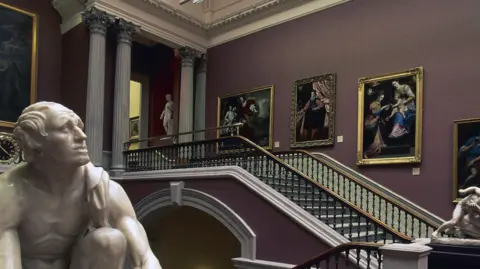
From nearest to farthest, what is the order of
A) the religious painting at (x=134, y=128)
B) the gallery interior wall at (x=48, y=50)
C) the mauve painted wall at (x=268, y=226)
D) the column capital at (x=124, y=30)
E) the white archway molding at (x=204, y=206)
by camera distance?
the mauve painted wall at (x=268, y=226) → the white archway molding at (x=204, y=206) → the column capital at (x=124, y=30) → the gallery interior wall at (x=48, y=50) → the religious painting at (x=134, y=128)

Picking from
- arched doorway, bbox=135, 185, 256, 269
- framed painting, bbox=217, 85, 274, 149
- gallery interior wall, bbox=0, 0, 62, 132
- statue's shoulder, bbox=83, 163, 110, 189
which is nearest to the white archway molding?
arched doorway, bbox=135, 185, 256, 269

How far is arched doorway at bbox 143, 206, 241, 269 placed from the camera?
12.9 m

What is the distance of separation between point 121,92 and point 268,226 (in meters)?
6.57

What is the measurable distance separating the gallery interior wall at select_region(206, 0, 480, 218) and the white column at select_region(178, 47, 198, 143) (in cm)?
161

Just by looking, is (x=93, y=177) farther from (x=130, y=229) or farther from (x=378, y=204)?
(x=378, y=204)

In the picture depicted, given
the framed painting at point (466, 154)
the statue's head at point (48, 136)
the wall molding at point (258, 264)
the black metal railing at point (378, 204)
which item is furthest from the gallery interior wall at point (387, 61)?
the statue's head at point (48, 136)

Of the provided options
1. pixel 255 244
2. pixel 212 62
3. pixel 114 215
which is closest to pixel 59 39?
pixel 212 62

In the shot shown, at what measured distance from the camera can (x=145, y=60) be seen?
52.6 feet

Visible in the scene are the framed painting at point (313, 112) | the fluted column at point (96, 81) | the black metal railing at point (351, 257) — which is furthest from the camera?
the fluted column at point (96, 81)

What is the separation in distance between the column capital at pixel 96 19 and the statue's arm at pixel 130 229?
35.7 ft

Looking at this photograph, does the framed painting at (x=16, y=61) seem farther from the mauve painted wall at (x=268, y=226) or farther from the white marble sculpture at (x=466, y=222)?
the white marble sculpture at (x=466, y=222)

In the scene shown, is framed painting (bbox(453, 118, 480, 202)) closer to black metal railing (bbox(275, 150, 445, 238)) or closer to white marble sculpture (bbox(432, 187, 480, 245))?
black metal railing (bbox(275, 150, 445, 238))

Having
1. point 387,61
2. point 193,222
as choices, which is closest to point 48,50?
point 193,222

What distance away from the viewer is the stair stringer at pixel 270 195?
687cm
